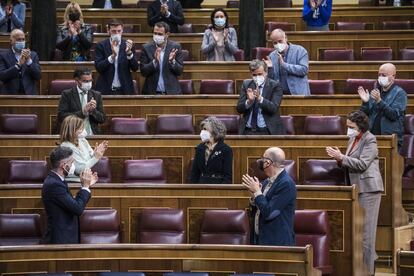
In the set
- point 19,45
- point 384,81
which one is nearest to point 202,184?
point 384,81

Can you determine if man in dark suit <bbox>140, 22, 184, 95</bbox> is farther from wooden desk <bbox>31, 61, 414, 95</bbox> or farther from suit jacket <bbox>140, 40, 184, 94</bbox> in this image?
wooden desk <bbox>31, 61, 414, 95</bbox>

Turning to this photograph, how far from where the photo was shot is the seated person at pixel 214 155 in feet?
33.1

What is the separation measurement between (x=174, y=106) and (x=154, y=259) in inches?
142

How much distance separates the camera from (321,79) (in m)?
13.1

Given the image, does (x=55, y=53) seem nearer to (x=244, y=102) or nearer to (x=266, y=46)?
(x=266, y=46)

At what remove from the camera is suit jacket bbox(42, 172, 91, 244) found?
28.8 feet

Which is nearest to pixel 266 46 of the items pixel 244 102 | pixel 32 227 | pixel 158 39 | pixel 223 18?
pixel 223 18

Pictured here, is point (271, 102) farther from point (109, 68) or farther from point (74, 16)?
point (74, 16)

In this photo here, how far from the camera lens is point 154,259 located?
8570 millimetres

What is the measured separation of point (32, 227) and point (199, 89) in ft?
13.1

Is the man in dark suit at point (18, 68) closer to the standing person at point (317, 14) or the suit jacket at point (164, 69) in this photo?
the suit jacket at point (164, 69)

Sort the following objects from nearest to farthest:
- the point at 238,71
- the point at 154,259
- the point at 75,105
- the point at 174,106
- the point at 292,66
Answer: the point at 154,259, the point at 75,105, the point at 292,66, the point at 174,106, the point at 238,71

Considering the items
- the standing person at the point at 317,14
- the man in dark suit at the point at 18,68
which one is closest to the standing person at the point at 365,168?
the man in dark suit at the point at 18,68

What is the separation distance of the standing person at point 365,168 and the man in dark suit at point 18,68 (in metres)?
3.56
